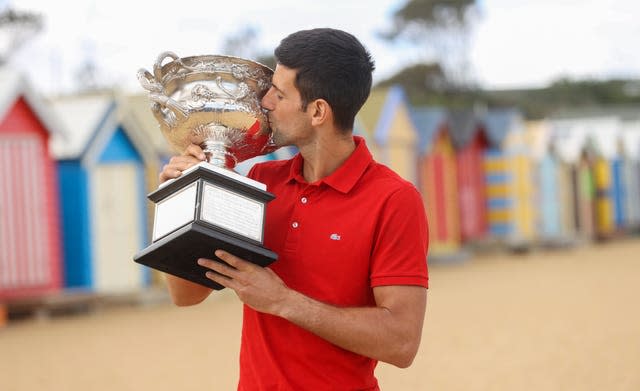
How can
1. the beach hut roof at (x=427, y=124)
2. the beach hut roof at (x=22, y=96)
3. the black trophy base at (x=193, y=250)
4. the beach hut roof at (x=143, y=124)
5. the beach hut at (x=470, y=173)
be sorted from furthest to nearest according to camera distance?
the beach hut at (x=470, y=173) → the beach hut roof at (x=427, y=124) → the beach hut roof at (x=143, y=124) → the beach hut roof at (x=22, y=96) → the black trophy base at (x=193, y=250)

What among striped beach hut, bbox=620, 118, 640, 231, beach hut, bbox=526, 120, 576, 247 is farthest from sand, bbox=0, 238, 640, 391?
striped beach hut, bbox=620, 118, 640, 231

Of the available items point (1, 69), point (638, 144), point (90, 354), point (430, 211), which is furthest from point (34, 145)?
point (638, 144)

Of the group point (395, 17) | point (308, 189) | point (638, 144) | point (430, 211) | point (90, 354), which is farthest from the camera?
point (395, 17)

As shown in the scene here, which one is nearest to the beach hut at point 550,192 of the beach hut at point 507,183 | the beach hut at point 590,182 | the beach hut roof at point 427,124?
the beach hut at point 590,182

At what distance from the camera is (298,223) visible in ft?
8.61

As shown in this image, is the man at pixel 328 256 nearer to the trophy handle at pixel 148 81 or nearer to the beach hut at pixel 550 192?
the trophy handle at pixel 148 81

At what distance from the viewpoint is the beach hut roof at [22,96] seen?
41.4 feet

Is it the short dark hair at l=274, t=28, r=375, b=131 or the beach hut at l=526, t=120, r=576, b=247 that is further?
the beach hut at l=526, t=120, r=576, b=247

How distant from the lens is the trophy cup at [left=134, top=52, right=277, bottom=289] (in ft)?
8.07

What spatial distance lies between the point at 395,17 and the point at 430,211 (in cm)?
3618

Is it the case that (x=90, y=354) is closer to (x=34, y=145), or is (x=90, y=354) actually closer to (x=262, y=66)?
(x=34, y=145)

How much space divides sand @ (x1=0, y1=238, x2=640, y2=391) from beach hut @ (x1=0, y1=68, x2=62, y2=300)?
2.01 ft

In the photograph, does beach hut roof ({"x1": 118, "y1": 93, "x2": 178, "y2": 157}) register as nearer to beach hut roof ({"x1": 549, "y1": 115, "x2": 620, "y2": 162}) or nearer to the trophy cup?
the trophy cup

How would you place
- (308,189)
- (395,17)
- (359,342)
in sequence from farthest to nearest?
(395,17) < (308,189) < (359,342)
